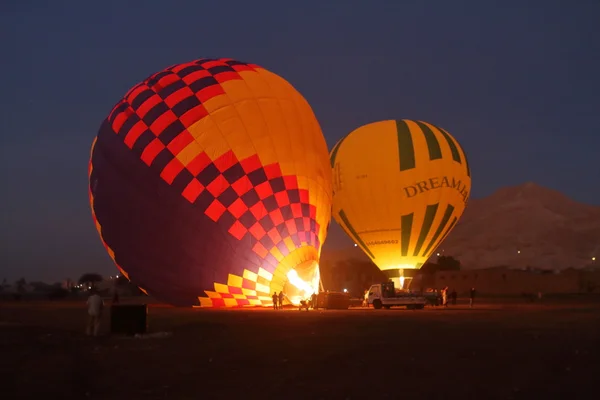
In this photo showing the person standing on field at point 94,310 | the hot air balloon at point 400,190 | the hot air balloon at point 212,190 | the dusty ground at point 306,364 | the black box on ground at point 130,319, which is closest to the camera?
Result: the dusty ground at point 306,364

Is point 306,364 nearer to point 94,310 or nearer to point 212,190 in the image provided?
point 94,310

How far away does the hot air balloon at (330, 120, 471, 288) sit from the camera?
35.2 metres

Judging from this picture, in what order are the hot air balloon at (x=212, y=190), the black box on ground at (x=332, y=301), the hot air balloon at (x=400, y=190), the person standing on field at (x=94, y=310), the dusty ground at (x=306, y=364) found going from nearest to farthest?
1. the dusty ground at (x=306, y=364)
2. the person standing on field at (x=94, y=310)
3. the hot air balloon at (x=212, y=190)
4. the black box on ground at (x=332, y=301)
5. the hot air balloon at (x=400, y=190)

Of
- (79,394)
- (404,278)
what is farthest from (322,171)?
(79,394)

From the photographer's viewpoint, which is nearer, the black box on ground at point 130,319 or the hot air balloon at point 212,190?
the black box on ground at point 130,319

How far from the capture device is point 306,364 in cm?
1060

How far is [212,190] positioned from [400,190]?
49.9ft

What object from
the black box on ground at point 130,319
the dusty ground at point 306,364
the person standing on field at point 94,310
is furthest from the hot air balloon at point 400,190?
the person standing on field at point 94,310

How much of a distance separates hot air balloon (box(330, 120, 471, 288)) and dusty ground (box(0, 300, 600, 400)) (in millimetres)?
18229

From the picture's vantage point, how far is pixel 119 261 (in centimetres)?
2503

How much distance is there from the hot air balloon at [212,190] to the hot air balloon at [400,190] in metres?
11.3

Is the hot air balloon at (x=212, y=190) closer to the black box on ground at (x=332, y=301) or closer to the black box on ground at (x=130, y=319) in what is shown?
the black box on ground at (x=332, y=301)

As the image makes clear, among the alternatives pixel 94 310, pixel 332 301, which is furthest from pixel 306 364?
pixel 332 301

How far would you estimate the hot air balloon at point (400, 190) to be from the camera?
35.2m
